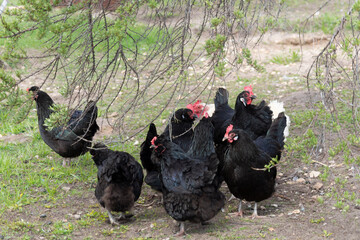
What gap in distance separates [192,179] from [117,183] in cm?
94

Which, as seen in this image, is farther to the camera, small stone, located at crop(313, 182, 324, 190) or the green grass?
the green grass

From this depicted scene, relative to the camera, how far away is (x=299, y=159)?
22.5ft

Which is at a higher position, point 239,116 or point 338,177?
point 239,116

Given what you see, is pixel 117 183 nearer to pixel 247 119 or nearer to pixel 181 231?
pixel 181 231

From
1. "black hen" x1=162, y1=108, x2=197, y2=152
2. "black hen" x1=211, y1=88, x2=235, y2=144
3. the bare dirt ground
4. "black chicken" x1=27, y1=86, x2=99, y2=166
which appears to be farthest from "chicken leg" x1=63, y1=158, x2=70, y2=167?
"black hen" x1=211, y1=88, x2=235, y2=144

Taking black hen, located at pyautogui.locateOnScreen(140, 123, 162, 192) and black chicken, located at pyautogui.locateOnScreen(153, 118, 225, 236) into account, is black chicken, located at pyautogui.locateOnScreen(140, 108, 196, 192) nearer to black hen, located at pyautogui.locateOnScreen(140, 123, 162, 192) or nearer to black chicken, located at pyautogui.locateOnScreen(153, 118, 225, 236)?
black hen, located at pyautogui.locateOnScreen(140, 123, 162, 192)

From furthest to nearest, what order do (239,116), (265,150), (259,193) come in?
1. (239,116)
2. (265,150)
3. (259,193)

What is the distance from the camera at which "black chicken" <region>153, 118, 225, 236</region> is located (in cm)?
496

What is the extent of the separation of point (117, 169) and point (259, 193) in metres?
1.75

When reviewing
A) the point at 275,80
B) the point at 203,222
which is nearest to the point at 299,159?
the point at 203,222

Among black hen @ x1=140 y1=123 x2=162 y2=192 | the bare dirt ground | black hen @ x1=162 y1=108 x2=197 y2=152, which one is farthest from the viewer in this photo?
black hen @ x1=162 y1=108 x2=197 y2=152

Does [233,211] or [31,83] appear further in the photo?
[31,83]

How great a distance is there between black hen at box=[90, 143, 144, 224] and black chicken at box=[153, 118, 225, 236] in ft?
1.33

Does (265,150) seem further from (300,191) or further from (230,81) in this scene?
(230,81)
